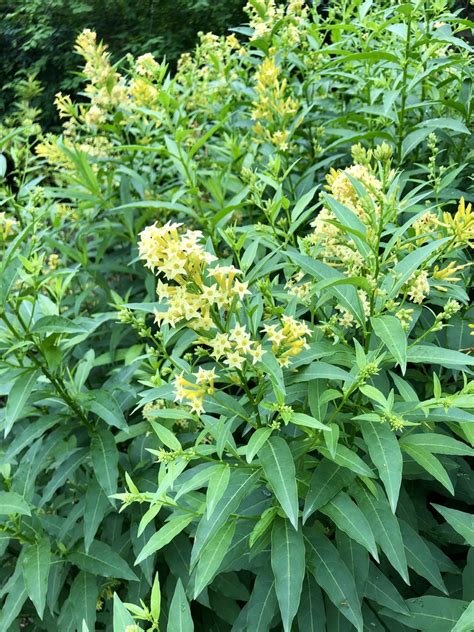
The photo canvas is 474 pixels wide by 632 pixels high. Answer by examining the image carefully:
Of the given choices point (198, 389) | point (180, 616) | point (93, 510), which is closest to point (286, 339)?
point (198, 389)

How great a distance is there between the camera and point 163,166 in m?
3.71

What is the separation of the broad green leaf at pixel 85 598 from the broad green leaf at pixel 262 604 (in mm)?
629

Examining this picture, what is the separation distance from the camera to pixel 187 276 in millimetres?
1550

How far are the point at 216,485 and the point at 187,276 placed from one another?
1.79ft

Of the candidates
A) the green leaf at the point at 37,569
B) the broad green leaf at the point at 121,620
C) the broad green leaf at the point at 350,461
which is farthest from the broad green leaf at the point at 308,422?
the green leaf at the point at 37,569

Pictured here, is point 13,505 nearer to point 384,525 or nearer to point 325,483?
point 325,483

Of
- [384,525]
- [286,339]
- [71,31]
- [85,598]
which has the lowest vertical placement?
[85,598]

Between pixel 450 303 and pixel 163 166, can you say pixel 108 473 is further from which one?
pixel 163 166

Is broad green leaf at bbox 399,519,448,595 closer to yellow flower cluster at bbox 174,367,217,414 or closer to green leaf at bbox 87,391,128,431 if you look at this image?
yellow flower cluster at bbox 174,367,217,414

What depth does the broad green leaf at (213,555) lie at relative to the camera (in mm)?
1556

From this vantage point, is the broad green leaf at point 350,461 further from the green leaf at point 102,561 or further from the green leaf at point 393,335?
the green leaf at point 102,561

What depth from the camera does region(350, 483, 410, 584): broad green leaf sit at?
5.39ft

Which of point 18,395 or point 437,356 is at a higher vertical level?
point 437,356

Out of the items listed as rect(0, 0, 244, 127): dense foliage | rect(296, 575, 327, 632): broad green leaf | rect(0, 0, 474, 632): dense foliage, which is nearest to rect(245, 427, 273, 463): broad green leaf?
rect(0, 0, 474, 632): dense foliage
